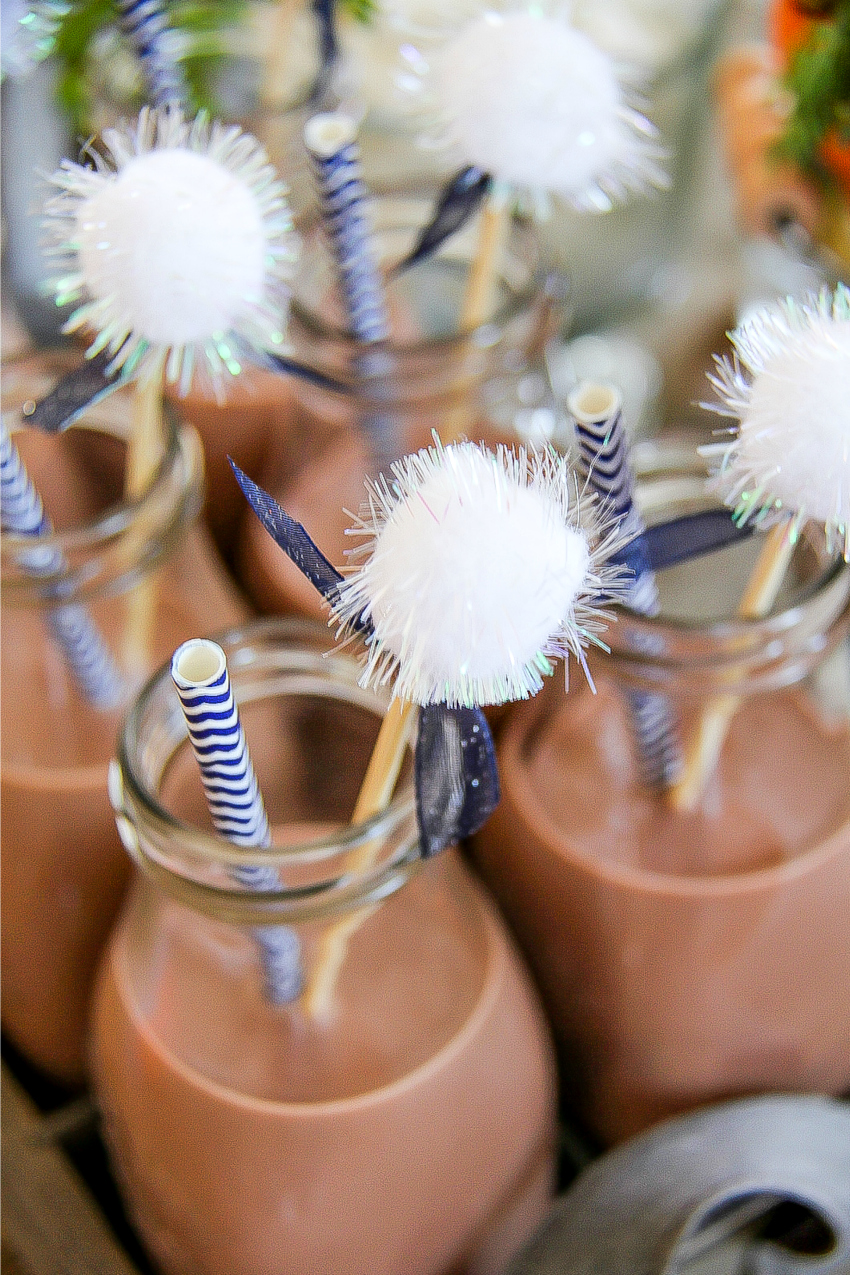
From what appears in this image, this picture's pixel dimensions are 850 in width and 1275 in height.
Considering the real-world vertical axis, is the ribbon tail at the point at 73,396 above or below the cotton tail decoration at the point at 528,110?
below

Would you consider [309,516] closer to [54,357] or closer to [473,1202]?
[54,357]

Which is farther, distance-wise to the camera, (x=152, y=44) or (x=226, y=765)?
(x=152, y=44)

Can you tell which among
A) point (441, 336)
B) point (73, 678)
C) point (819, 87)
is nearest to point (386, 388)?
point (441, 336)

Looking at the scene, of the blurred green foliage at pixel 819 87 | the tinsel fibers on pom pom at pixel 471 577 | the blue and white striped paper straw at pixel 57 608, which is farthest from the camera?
the blurred green foliage at pixel 819 87

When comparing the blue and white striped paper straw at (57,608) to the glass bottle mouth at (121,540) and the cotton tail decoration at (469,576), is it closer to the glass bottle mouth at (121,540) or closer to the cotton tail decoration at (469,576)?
the glass bottle mouth at (121,540)

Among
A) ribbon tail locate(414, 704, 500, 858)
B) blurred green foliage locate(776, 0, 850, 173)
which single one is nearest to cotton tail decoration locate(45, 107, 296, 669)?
ribbon tail locate(414, 704, 500, 858)

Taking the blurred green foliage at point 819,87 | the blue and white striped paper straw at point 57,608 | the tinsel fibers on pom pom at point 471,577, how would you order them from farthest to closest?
1. the blurred green foliage at point 819,87
2. the blue and white striped paper straw at point 57,608
3. the tinsel fibers on pom pom at point 471,577

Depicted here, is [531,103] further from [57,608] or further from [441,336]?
[57,608]

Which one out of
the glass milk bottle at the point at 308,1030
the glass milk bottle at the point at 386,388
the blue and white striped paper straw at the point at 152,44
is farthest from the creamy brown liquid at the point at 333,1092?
the blue and white striped paper straw at the point at 152,44
